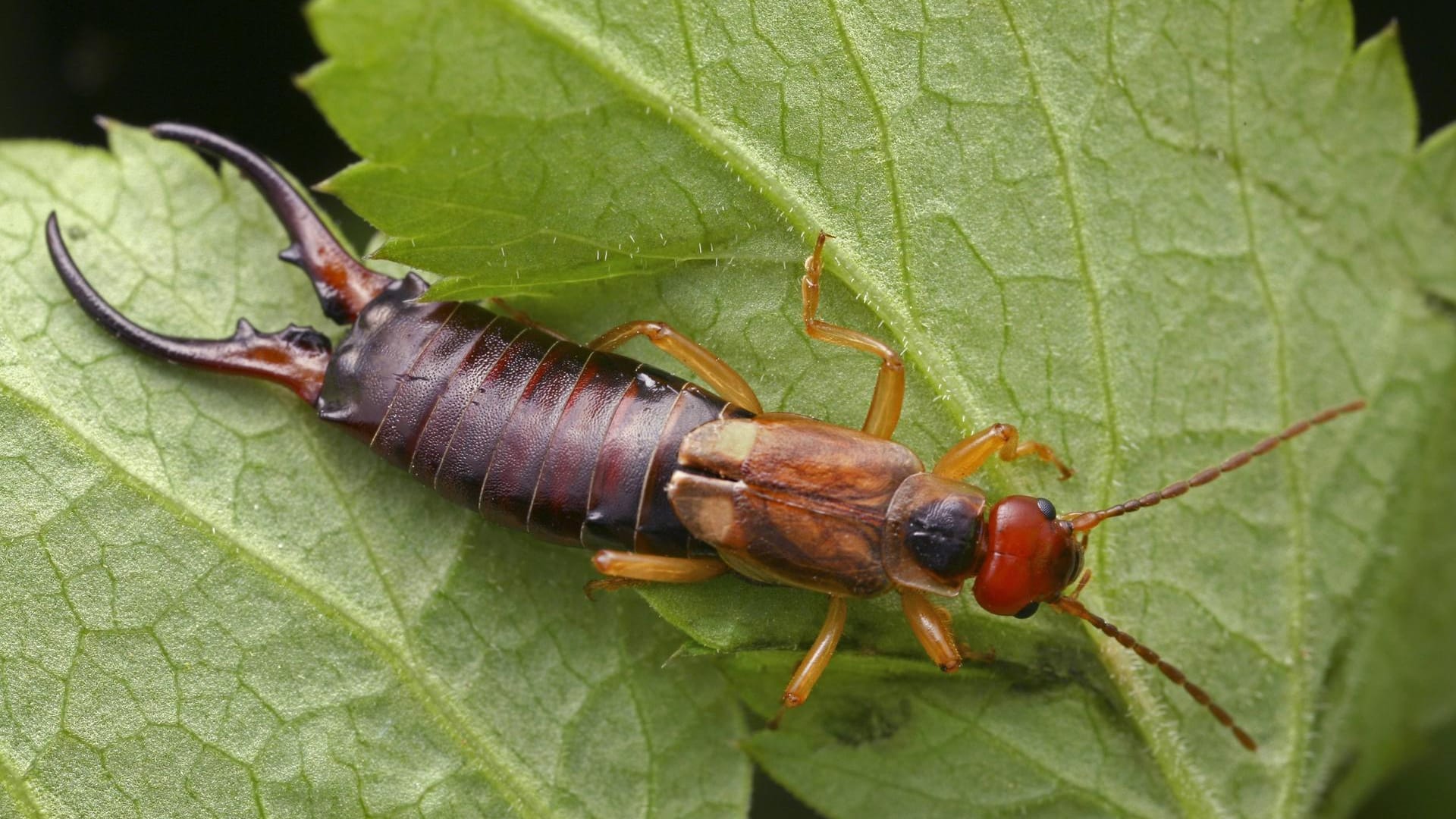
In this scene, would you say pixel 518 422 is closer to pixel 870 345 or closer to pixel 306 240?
pixel 306 240

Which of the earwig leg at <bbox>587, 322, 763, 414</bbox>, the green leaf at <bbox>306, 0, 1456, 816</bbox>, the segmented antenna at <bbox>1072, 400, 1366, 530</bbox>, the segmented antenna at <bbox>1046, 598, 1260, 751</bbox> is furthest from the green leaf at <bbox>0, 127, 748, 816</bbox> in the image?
the segmented antenna at <bbox>1072, 400, 1366, 530</bbox>

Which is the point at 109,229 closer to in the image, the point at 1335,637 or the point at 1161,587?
the point at 1161,587

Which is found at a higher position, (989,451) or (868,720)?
(989,451)

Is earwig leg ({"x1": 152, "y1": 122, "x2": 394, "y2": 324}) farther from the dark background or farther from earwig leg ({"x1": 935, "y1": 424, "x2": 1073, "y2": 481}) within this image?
earwig leg ({"x1": 935, "y1": 424, "x2": 1073, "y2": 481})

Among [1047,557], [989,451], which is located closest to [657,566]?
[989,451]

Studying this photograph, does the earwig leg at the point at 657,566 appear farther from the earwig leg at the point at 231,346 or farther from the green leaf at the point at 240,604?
the earwig leg at the point at 231,346

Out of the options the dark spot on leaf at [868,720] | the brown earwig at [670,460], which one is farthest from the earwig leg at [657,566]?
the dark spot on leaf at [868,720]
